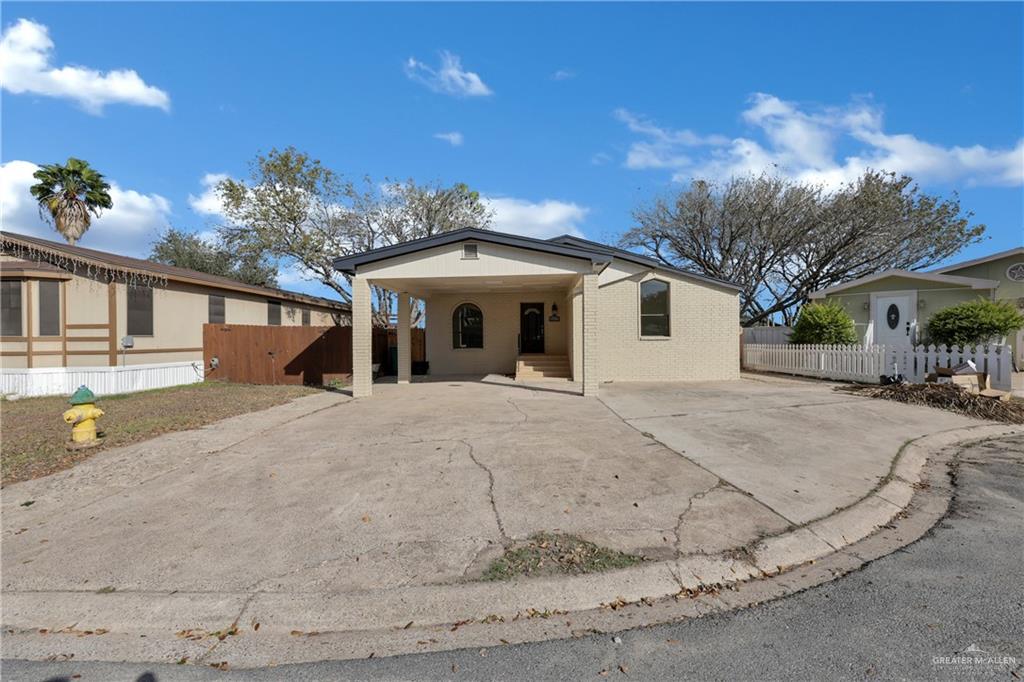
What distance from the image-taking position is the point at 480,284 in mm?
14203

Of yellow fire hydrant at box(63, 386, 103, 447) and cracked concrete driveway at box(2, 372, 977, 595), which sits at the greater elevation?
yellow fire hydrant at box(63, 386, 103, 447)

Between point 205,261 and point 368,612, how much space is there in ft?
105

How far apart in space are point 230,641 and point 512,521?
2.10 metres

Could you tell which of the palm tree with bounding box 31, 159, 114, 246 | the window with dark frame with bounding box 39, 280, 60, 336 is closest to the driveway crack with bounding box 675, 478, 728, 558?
the window with dark frame with bounding box 39, 280, 60, 336

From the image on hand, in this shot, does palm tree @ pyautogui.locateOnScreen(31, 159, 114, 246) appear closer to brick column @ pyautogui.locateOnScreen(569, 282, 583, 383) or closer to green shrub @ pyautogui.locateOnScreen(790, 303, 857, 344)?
brick column @ pyautogui.locateOnScreen(569, 282, 583, 383)

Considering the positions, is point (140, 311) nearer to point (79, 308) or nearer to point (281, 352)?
point (79, 308)

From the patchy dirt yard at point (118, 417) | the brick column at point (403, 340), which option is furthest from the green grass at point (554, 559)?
the brick column at point (403, 340)

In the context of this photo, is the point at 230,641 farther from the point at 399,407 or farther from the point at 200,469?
the point at 399,407

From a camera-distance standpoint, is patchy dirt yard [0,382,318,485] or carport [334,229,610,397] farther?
carport [334,229,610,397]

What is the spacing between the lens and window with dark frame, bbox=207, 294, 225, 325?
15.9 m

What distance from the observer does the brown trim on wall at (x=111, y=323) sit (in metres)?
12.7

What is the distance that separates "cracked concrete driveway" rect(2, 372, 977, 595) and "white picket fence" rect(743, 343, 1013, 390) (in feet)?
11.8

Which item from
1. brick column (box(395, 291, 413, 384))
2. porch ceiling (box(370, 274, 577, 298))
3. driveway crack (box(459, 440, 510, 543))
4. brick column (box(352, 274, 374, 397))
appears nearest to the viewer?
driveway crack (box(459, 440, 510, 543))

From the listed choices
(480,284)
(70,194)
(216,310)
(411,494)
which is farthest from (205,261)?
(411,494)
